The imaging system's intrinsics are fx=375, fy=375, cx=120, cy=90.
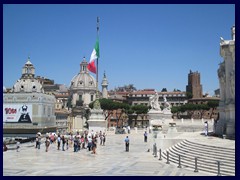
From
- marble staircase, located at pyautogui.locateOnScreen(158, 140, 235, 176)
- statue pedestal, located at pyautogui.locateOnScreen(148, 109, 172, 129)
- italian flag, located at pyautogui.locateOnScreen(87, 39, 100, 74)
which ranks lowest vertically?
marble staircase, located at pyautogui.locateOnScreen(158, 140, 235, 176)

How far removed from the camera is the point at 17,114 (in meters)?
69.4

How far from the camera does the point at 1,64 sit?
1014cm

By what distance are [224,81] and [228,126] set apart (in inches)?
210

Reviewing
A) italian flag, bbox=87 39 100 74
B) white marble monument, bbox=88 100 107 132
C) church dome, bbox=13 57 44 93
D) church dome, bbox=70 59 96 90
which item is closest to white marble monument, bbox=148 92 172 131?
white marble monument, bbox=88 100 107 132

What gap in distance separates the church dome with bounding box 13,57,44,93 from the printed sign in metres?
13.6

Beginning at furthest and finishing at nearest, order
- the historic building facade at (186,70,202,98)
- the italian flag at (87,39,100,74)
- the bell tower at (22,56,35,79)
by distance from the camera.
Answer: the historic building facade at (186,70,202,98)
the bell tower at (22,56,35,79)
the italian flag at (87,39,100,74)

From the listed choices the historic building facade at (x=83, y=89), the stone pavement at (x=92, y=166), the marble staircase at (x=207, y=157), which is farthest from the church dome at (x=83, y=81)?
the marble staircase at (x=207, y=157)

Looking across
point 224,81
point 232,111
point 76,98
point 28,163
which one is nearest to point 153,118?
point 224,81

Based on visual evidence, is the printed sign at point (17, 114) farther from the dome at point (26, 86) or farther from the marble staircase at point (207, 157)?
the marble staircase at point (207, 157)

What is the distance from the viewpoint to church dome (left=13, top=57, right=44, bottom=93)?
86000 mm

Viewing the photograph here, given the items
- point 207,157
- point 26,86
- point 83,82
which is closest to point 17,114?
point 26,86

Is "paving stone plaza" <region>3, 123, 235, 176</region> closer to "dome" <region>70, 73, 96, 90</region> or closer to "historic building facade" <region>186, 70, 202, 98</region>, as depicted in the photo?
"dome" <region>70, 73, 96, 90</region>

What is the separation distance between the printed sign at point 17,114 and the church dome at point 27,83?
1357 centimetres
